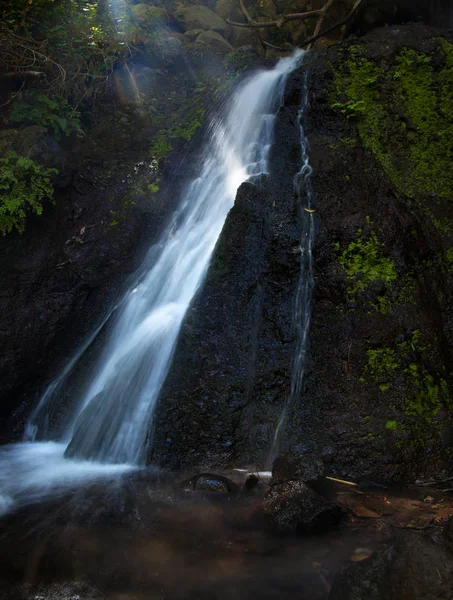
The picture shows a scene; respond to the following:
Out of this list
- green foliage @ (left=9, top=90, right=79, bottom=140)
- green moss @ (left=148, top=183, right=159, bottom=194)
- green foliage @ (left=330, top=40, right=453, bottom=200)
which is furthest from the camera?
green foliage @ (left=9, top=90, right=79, bottom=140)

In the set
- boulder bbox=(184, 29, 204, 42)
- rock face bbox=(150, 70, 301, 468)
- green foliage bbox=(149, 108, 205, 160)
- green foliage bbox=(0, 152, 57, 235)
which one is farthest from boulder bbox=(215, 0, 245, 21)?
rock face bbox=(150, 70, 301, 468)

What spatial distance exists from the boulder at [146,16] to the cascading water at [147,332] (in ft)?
15.3

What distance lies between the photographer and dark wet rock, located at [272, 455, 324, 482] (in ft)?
15.2

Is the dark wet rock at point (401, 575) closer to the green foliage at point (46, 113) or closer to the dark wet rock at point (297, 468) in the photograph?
the dark wet rock at point (297, 468)

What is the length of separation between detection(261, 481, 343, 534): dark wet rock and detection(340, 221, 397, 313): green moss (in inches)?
95.5

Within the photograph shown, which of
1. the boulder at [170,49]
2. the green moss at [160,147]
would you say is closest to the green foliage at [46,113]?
the green moss at [160,147]

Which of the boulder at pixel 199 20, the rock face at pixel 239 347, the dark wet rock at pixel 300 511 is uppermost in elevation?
the boulder at pixel 199 20

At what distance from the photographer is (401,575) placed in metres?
3.06

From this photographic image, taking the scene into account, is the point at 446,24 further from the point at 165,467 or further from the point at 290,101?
the point at 165,467

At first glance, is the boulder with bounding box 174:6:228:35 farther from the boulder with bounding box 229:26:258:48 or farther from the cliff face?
the cliff face

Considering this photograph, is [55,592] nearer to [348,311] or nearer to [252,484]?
[252,484]

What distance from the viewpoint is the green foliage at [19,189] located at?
7.32 metres

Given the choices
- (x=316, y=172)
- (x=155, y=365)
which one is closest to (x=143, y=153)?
(x=316, y=172)

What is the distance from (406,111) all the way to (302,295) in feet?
10.7
